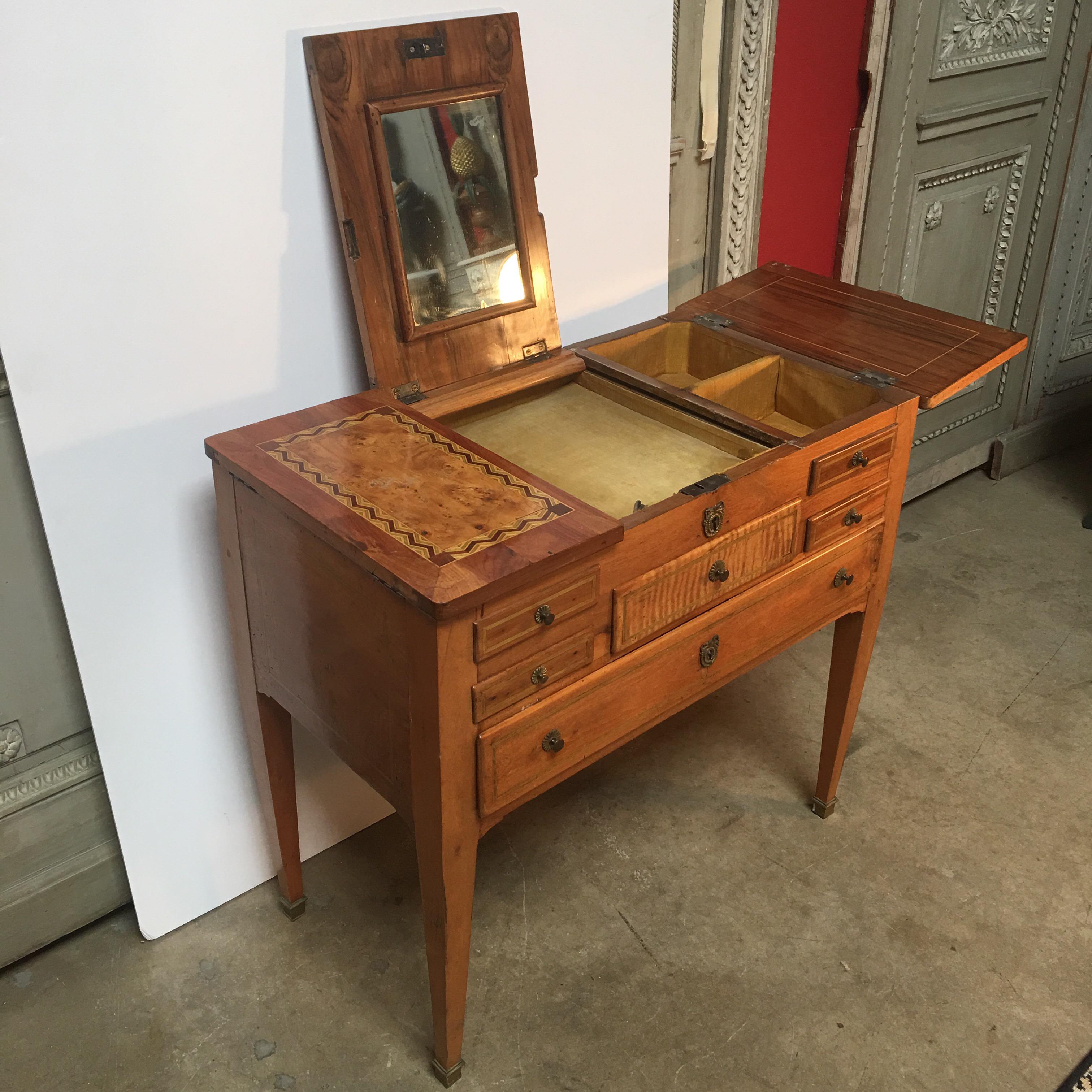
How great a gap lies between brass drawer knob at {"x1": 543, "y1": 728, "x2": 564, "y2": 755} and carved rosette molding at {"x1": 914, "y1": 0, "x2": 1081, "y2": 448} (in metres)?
2.32

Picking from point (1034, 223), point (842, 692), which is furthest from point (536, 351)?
point (1034, 223)

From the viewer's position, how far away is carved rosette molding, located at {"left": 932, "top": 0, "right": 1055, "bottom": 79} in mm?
3072

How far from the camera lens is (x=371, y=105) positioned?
6.06ft

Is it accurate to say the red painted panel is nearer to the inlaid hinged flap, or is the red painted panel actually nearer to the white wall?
the white wall

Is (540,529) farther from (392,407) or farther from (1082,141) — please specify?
(1082,141)

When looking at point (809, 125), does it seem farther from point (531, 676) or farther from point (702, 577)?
point (531, 676)

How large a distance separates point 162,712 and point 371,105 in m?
1.14

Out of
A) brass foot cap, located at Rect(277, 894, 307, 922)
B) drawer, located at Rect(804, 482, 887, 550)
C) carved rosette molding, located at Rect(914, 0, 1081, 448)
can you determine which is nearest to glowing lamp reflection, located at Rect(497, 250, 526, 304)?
drawer, located at Rect(804, 482, 887, 550)

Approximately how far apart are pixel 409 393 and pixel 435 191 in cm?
35

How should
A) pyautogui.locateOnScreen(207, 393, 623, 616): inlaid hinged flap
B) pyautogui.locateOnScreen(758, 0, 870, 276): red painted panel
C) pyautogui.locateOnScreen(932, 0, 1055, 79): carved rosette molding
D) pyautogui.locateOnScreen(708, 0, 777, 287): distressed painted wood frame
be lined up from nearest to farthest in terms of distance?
pyautogui.locateOnScreen(207, 393, 623, 616): inlaid hinged flap, pyautogui.locateOnScreen(708, 0, 777, 287): distressed painted wood frame, pyautogui.locateOnScreen(758, 0, 870, 276): red painted panel, pyautogui.locateOnScreen(932, 0, 1055, 79): carved rosette molding

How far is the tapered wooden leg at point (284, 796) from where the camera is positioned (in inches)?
80.8

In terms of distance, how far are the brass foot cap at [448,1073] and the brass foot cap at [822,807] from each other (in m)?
1.01

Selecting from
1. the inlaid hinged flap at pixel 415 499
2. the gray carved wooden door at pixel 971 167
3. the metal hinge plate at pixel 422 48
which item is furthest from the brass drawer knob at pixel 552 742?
the gray carved wooden door at pixel 971 167

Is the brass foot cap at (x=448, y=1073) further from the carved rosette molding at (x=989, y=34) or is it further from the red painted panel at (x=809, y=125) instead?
the carved rosette molding at (x=989, y=34)
